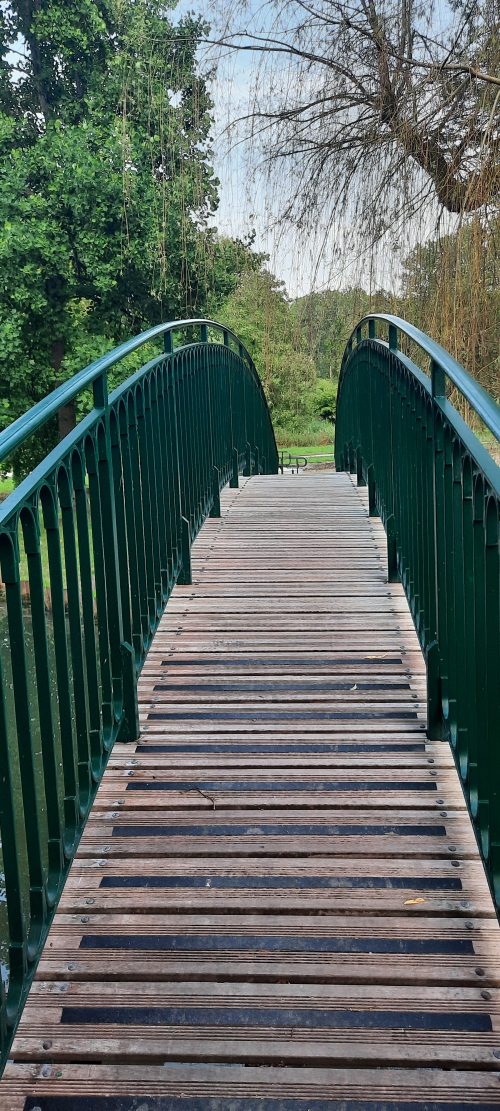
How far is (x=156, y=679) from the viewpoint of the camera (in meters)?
3.64

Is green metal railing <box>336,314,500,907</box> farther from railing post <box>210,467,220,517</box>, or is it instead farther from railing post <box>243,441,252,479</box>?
railing post <box>243,441,252,479</box>

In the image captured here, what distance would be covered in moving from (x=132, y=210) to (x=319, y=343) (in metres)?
12.2

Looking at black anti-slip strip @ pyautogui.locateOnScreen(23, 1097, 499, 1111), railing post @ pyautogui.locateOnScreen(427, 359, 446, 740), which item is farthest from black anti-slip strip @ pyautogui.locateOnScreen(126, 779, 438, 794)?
black anti-slip strip @ pyautogui.locateOnScreen(23, 1097, 499, 1111)

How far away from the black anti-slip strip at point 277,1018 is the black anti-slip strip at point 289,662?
1789 mm

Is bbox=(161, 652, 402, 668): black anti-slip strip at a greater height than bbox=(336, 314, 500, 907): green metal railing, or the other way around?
bbox=(336, 314, 500, 907): green metal railing

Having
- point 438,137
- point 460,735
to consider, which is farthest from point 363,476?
point 460,735

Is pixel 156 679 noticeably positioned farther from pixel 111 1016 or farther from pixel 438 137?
pixel 438 137

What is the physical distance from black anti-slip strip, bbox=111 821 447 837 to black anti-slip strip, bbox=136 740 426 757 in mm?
410

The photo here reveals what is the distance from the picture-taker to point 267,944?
7.29 ft

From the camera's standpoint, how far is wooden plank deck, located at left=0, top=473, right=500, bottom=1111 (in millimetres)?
1889

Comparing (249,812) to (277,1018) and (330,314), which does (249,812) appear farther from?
(330,314)

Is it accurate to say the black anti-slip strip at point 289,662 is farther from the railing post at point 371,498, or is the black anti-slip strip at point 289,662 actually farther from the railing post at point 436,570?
the railing post at point 371,498

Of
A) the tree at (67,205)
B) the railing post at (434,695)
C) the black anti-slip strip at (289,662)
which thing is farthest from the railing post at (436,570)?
the tree at (67,205)

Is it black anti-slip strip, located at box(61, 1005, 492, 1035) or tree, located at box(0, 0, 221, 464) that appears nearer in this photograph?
black anti-slip strip, located at box(61, 1005, 492, 1035)
